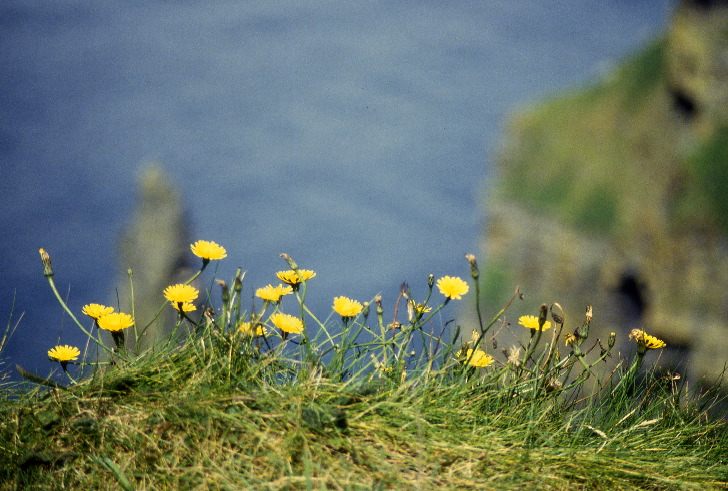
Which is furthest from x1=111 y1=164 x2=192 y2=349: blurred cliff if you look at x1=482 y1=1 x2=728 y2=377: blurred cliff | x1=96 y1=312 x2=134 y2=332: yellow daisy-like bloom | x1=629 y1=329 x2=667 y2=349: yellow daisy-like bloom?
x1=629 y1=329 x2=667 y2=349: yellow daisy-like bloom

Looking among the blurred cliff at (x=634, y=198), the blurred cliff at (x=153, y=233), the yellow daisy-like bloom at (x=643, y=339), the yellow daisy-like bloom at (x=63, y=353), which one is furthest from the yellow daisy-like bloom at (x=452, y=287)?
the blurred cliff at (x=153, y=233)

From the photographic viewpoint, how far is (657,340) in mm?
3535

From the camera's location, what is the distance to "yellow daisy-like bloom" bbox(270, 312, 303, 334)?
3357 millimetres

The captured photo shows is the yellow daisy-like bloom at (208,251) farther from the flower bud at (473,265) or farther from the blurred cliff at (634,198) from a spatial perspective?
the blurred cliff at (634,198)

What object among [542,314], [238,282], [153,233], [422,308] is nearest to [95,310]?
[238,282]

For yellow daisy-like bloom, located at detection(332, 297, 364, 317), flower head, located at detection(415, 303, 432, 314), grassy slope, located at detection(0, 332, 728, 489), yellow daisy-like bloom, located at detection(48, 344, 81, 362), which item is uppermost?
yellow daisy-like bloom, located at detection(332, 297, 364, 317)

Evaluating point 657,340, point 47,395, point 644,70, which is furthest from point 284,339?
point 644,70

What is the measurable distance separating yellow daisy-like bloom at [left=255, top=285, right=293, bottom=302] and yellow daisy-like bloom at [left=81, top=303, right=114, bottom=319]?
612mm

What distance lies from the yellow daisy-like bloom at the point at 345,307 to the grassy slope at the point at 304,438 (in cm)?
29

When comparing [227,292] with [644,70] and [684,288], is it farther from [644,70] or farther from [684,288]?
[644,70]

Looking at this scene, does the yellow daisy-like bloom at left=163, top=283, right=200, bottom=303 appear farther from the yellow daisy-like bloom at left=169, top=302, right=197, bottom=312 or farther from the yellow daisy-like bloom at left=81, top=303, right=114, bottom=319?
the yellow daisy-like bloom at left=81, top=303, right=114, bottom=319

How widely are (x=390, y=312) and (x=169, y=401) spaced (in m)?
1.64

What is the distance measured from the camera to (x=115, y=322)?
10.7 ft

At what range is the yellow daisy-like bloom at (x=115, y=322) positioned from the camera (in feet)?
10.6
